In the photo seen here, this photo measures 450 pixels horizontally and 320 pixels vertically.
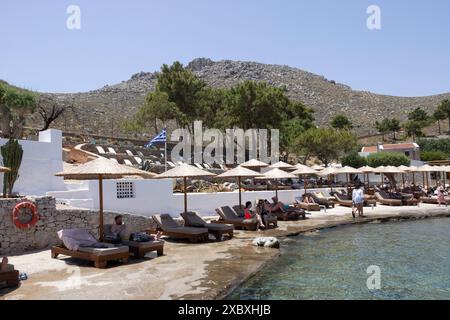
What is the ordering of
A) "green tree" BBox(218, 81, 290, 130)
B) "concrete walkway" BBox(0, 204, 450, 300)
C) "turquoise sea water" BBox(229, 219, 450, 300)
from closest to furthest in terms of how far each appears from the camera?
"concrete walkway" BBox(0, 204, 450, 300) < "turquoise sea water" BBox(229, 219, 450, 300) < "green tree" BBox(218, 81, 290, 130)

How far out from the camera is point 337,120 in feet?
242

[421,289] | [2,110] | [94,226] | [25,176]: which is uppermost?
[2,110]

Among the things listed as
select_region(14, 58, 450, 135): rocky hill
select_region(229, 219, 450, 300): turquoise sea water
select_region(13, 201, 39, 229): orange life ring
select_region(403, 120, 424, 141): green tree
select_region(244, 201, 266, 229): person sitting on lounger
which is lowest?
select_region(229, 219, 450, 300): turquoise sea water

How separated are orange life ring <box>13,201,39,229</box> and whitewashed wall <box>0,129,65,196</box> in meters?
6.80

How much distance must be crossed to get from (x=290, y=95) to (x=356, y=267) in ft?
325

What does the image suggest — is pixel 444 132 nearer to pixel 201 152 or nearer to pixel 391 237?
pixel 201 152

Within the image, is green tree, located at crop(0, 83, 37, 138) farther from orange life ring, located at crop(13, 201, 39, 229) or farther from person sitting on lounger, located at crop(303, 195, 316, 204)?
person sitting on lounger, located at crop(303, 195, 316, 204)

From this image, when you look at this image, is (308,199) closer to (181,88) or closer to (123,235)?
(123,235)

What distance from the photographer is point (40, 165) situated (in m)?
17.9

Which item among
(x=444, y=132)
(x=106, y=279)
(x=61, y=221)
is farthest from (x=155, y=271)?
(x=444, y=132)

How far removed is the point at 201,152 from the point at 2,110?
1660 cm

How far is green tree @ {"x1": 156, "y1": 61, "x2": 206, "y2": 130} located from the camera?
3897 cm

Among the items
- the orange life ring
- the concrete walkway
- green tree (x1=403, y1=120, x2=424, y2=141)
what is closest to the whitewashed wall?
the orange life ring

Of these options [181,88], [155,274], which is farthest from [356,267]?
[181,88]
